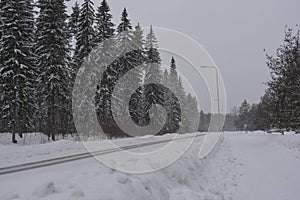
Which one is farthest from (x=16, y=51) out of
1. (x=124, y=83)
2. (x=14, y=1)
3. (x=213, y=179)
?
(x=213, y=179)

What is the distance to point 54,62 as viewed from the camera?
27.5 m

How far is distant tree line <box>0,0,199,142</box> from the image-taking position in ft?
81.5

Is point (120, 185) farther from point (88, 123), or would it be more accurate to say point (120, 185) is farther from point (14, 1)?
point (88, 123)

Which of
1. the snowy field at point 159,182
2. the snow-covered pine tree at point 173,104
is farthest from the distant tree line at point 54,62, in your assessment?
the snowy field at point 159,182

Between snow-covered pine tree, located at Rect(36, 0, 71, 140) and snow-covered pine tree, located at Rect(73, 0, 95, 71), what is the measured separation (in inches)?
173

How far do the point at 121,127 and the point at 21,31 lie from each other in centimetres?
1559

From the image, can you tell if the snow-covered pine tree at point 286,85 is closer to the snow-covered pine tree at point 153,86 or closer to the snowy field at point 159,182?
the snowy field at point 159,182

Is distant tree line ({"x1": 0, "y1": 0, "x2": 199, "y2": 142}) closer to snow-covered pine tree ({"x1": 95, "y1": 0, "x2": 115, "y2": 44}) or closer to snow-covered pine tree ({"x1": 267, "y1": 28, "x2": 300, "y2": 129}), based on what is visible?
snow-covered pine tree ({"x1": 95, "y1": 0, "x2": 115, "y2": 44})

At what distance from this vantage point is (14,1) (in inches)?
977

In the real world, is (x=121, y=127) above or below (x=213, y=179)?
above

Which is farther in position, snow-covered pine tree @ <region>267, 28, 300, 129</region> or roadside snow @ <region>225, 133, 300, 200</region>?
snow-covered pine tree @ <region>267, 28, 300, 129</region>

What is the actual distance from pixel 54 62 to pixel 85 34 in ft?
23.6

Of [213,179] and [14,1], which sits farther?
[14,1]

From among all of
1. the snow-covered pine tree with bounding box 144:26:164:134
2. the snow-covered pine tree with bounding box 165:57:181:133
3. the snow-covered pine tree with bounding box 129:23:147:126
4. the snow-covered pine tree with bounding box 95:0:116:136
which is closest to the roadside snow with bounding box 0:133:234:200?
the snow-covered pine tree with bounding box 95:0:116:136
